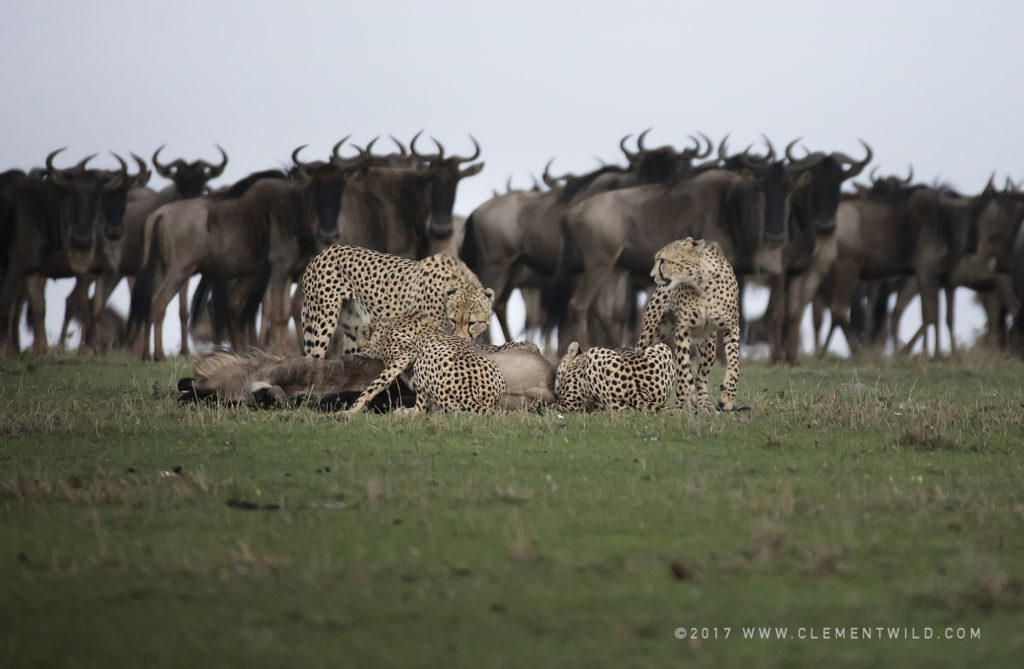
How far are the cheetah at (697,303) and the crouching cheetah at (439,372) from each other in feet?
4.49

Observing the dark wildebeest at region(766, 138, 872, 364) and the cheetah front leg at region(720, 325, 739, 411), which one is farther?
the dark wildebeest at region(766, 138, 872, 364)

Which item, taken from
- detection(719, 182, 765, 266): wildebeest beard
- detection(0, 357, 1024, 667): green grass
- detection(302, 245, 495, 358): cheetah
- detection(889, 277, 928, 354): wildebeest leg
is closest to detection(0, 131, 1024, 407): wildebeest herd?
detection(719, 182, 765, 266): wildebeest beard

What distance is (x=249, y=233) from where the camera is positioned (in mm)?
17641

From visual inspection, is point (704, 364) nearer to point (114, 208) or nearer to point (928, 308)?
point (928, 308)

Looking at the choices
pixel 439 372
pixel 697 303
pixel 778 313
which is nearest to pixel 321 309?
pixel 439 372

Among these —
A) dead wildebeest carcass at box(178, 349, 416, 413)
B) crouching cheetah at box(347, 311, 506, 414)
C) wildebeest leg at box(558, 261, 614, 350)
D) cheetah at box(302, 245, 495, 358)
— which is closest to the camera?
crouching cheetah at box(347, 311, 506, 414)

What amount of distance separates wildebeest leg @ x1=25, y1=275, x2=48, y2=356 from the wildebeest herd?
0.13 ft

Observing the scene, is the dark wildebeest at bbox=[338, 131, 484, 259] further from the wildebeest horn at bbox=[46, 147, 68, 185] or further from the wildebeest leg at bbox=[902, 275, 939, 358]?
the wildebeest leg at bbox=[902, 275, 939, 358]

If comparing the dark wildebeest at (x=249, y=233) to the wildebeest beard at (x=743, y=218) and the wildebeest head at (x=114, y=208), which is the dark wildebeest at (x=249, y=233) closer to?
the wildebeest head at (x=114, y=208)

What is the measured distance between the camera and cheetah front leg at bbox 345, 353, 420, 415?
925cm

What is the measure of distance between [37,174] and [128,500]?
1458 centimetres

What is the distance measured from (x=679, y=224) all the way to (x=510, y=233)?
10.2ft

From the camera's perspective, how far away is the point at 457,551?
4.97m

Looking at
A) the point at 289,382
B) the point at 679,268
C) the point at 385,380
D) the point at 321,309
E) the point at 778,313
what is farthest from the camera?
the point at 778,313
